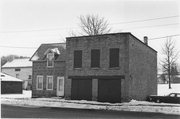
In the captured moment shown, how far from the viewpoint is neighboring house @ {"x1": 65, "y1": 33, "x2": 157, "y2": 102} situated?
3062 centimetres

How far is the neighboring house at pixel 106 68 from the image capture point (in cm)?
3062

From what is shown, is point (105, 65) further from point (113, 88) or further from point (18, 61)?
point (18, 61)

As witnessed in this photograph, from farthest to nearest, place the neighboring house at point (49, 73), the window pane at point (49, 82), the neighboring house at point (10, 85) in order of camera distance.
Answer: the neighboring house at point (10, 85), the window pane at point (49, 82), the neighboring house at point (49, 73)

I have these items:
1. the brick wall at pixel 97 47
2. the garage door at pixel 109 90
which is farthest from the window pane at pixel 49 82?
the garage door at pixel 109 90

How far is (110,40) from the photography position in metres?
31.7

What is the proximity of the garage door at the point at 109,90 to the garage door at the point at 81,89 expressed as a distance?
128cm

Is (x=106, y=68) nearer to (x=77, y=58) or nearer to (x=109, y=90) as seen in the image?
(x=109, y=90)

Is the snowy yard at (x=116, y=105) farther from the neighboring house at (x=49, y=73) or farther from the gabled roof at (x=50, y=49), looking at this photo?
the gabled roof at (x=50, y=49)

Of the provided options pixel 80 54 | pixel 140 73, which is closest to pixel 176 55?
pixel 140 73

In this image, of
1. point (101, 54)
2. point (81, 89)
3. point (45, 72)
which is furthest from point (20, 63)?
point (101, 54)

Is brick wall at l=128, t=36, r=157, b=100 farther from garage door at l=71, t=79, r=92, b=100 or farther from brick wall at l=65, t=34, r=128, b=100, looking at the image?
garage door at l=71, t=79, r=92, b=100

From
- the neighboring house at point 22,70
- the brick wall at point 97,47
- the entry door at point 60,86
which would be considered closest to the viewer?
the brick wall at point 97,47

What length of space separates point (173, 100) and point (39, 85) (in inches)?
704

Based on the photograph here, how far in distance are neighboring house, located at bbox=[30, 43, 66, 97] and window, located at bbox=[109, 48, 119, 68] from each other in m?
8.37
